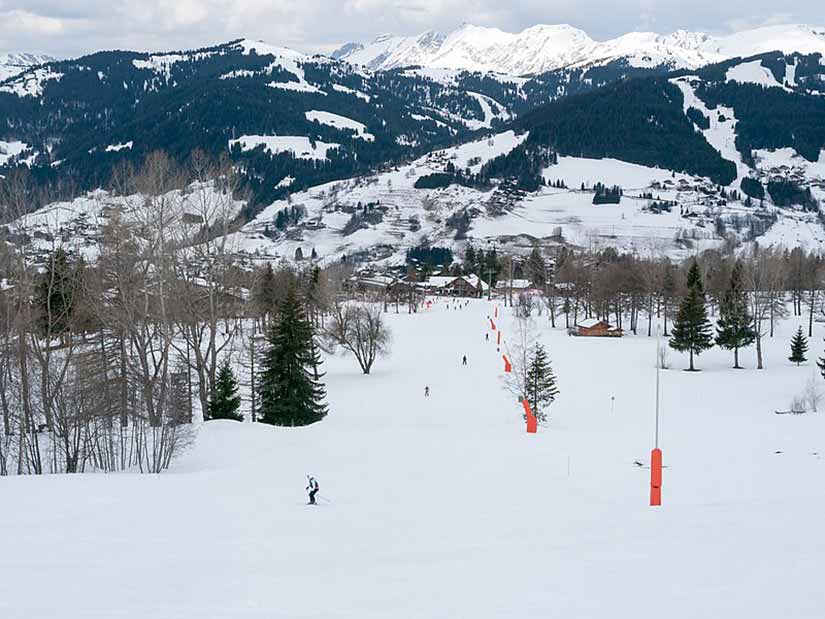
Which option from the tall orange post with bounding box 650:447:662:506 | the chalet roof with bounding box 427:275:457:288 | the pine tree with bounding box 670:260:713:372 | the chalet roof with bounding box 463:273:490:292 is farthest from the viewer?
the chalet roof with bounding box 427:275:457:288

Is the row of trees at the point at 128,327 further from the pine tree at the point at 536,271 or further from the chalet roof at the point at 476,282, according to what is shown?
the chalet roof at the point at 476,282

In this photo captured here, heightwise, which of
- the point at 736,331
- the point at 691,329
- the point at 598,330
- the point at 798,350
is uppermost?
the point at 691,329

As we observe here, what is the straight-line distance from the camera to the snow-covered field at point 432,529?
8336 millimetres

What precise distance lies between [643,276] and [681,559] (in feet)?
237

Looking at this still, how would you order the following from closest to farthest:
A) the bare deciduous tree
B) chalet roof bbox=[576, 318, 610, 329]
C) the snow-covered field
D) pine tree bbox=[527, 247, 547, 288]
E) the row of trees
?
the snow-covered field < the row of trees < the bare deciduous tree < chalet roof bbox=[576, 318, 610, 329] < pine tree bbox=[527, 247, 547, 288]

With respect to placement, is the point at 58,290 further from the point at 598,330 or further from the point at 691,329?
the point at 598,330

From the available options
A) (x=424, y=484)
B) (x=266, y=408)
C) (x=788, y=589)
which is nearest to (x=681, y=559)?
(x=788, y=589)

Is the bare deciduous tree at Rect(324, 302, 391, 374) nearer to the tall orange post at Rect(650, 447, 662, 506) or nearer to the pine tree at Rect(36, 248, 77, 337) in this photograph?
the pine tree at Rect(36, 248, 77, 337)

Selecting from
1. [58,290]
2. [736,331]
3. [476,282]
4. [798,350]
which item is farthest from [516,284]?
[58,290]

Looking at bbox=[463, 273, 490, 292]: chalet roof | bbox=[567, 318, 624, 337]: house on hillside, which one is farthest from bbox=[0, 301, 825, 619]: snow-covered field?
bbox=[463, 273, 490, 292]: chalet roof

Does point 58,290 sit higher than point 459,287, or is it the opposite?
point 459,287

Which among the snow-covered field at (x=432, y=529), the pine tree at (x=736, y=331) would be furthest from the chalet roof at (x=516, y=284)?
the snow-covered field at (x=432, y=529)

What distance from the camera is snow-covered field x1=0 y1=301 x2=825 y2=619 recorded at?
8336mm

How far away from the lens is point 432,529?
12.7m
